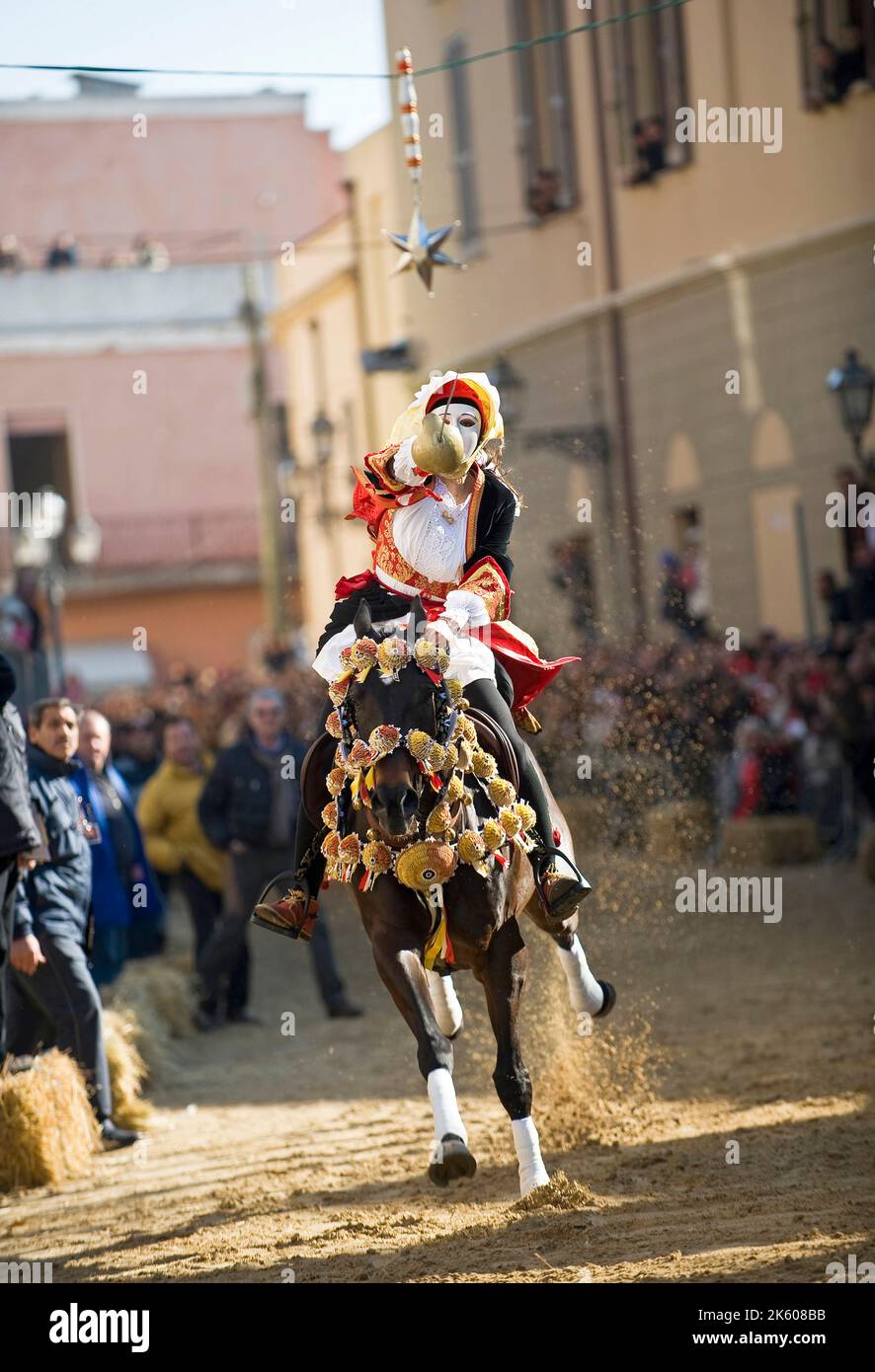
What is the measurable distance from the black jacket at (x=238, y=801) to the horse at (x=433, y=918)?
4.91 metres

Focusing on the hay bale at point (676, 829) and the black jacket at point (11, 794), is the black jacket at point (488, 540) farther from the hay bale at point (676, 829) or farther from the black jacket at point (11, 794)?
the hay bale at point (676, 829)

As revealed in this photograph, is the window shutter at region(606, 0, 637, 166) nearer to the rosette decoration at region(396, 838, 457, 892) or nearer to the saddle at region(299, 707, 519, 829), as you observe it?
the saddle at region(299, 707, 519, 829)

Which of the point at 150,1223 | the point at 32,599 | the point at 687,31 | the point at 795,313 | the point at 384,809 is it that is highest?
the point at 687,31

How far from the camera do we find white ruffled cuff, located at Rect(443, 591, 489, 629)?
7.66 m

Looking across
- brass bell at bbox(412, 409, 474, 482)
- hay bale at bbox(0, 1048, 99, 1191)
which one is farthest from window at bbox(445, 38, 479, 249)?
brass bell at bbox(412, 409, 474, 482)

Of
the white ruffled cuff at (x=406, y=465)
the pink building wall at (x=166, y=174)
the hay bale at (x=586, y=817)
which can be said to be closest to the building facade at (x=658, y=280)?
the hay bale at (x=586, y=817)

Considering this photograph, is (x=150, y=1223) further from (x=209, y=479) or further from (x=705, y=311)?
(x=209, y=479)

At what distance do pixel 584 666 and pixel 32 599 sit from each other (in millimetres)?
8132

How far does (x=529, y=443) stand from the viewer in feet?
73.2

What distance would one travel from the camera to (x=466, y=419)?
26.2 feet

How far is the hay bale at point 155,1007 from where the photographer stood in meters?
11.6
